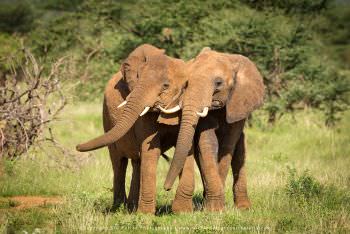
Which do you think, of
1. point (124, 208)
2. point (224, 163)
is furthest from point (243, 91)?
point (124, 208)

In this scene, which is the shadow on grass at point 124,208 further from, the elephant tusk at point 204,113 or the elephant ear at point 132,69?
the elephant ear at point 132,69

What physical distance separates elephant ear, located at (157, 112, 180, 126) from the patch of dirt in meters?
2.07

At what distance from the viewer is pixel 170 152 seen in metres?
13.9

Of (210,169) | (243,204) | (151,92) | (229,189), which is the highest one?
(151,92)

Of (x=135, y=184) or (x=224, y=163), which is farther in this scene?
(x=135, y=184)

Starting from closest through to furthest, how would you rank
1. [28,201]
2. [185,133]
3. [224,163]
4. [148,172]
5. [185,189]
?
[185,133]
[148,172]
[185,189]
[224,163]
[28,201]

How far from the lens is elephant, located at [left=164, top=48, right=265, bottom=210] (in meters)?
7.52

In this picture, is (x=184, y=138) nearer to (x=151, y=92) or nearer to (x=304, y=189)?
(x=151, y=92)

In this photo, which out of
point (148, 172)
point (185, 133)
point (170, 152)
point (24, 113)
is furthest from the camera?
point (170, 152)

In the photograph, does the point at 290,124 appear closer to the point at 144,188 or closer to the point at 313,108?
the point at 313,108

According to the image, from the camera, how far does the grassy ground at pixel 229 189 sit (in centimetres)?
736

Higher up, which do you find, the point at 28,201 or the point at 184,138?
the point at 184,138

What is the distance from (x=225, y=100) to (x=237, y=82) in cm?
40

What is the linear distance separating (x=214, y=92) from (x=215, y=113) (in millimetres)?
418
